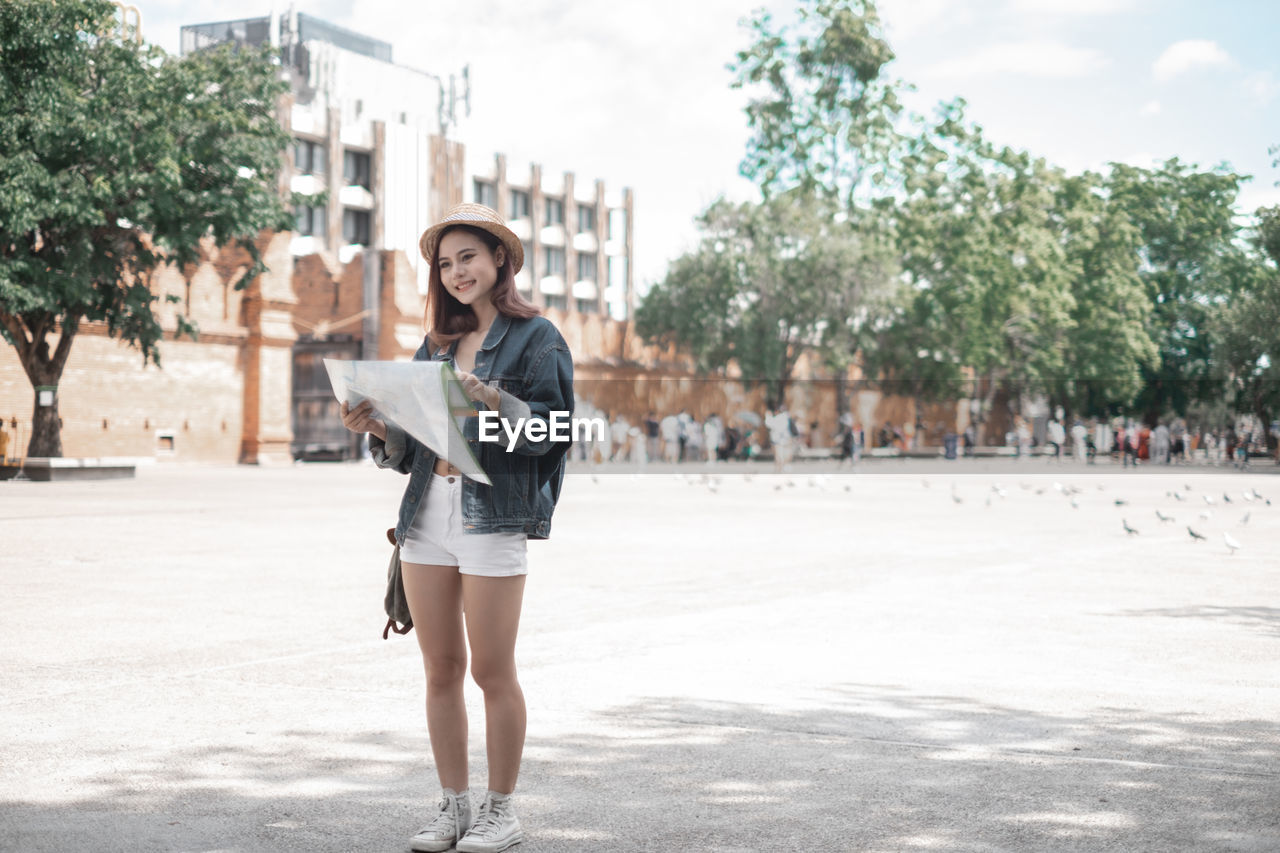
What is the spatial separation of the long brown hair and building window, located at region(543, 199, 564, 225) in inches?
3030

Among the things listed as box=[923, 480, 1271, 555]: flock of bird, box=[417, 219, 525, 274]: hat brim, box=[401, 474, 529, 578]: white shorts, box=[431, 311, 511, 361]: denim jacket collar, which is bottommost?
box=[923, 480, 1271, 555]: flock of bird

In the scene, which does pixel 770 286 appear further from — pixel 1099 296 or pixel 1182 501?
pixel 1182 501

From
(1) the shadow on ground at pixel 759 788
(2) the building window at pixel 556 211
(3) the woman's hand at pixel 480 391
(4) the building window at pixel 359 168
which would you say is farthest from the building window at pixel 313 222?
(3) the woman's hand at pixel 480 391

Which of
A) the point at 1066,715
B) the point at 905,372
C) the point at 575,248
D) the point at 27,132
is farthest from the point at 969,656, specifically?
the point at 575,248

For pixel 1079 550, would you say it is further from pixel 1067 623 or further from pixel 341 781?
pixel 341 781

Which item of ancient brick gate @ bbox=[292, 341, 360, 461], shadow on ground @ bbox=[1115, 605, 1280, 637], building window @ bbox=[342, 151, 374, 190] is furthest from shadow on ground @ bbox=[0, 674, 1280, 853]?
building window @ bbox=[342, 151, 374, 190]

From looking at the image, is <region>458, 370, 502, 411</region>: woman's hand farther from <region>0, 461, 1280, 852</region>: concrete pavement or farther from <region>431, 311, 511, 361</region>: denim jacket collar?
<region>0, 461, 1280, 852</region>: concrete pavement

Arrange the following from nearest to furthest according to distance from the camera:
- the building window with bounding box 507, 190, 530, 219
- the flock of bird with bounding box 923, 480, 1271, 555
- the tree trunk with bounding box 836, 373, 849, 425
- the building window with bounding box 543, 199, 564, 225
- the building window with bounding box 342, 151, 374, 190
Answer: the flock of bird with bounding box 923, 480, 1271, 555
the tree trunk with bounding box 836, 373, 849, 425
the building window with bounding box 342, 151, 374, 190
the building window with bounding box 507, 190, 530, 219
the building window with bounding box 543, 199, 564, 225

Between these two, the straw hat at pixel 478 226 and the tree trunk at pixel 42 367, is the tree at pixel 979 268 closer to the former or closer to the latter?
the tree trunk at pixel 42 367

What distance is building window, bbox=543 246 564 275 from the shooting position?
79.8 meters

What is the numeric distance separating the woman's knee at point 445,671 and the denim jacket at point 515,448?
14.2 inches

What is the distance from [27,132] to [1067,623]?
23660mm

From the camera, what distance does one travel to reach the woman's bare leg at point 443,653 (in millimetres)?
3889

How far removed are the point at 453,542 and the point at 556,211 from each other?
3065 inches
